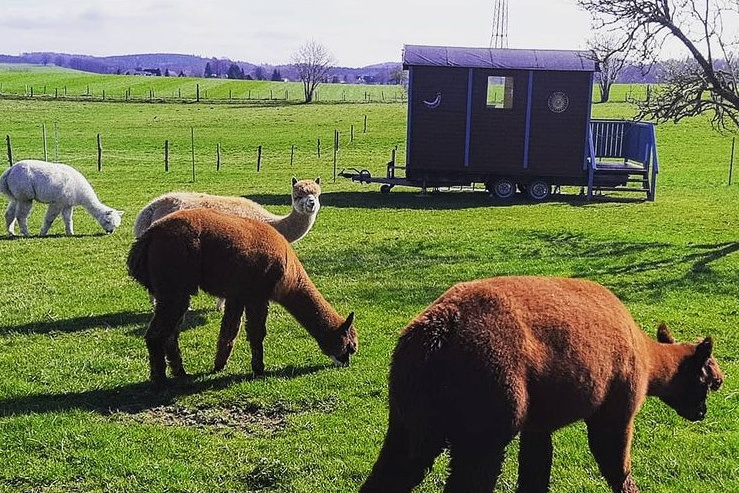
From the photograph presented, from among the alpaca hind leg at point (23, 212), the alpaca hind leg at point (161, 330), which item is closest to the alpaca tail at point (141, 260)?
the alpaca hind leg at point (161, 330)

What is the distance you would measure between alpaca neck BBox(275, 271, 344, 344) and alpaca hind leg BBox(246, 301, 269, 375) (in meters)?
0.21

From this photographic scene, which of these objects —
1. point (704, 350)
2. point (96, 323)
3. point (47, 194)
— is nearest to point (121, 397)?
point (96, 323)

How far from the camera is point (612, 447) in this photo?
4.43 meters

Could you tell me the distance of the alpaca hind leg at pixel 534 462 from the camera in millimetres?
4707

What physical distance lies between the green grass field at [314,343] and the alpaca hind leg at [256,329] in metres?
0.18

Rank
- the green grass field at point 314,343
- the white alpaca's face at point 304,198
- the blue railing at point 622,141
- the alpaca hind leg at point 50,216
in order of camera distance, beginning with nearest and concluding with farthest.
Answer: the green grass field at point 314,343, the white alpaca's face at point 304,198, the alpaca hind leg at point 50,216, the blue railing at point 622,141

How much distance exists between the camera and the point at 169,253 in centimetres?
698

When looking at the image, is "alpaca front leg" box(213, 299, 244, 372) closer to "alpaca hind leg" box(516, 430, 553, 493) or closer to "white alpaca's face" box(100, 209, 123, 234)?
"alpaca hind leg" box(516, 430, 553, 493)

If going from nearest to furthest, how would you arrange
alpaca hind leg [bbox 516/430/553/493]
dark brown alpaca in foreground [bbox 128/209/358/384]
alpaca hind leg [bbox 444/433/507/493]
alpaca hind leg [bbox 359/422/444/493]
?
1. alpaca hind leg [bbox 444/433/507/493]
2. alpaca hind leg [bbox 359/422/444/493]
3. alpaca hind leg [bbox 516/430/553/493]
4. dark brown alpaca in foreground [bbox 128/209/358/384]

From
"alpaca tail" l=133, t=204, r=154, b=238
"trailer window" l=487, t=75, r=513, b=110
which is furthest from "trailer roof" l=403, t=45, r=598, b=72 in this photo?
"alpaca tail" l=133, t=204, r=154, b=238

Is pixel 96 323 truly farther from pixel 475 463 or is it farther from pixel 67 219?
pixel 67 219

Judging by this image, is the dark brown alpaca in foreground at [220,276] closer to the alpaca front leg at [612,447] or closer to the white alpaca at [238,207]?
the white alpaca at [238,207]

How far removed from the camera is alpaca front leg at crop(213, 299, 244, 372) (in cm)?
749

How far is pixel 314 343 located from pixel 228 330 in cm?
137
